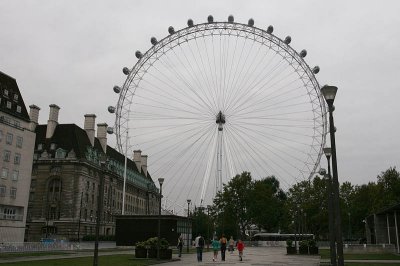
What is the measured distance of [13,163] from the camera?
77000 millimetres

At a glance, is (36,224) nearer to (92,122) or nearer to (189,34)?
(92,122)

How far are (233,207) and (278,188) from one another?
165 ft

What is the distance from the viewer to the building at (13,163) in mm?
74312

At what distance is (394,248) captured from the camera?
5350cm

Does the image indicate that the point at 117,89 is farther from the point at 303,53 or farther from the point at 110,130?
the point at 303,53

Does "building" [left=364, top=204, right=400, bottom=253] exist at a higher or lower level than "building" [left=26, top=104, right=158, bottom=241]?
lower

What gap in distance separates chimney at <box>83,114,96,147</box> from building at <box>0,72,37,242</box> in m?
30.2

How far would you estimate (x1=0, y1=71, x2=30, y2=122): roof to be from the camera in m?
79.7

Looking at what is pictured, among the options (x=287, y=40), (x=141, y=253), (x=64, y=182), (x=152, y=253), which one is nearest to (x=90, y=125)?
(x=64, y=182)

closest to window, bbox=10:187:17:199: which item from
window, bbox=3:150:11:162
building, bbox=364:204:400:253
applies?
window, bbox=3:150:11:162

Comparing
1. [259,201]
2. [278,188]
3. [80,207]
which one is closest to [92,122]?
[80,207]

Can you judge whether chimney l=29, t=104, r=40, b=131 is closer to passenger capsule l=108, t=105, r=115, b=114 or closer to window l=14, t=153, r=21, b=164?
window l=14, t=153, r=21, b=164

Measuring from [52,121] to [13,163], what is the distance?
34406 mm

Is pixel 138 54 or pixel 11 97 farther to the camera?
pixel 11 97
